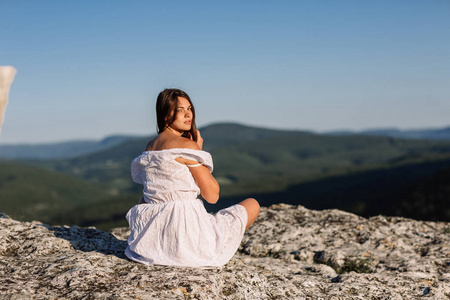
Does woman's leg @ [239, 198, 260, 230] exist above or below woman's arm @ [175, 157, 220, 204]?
below

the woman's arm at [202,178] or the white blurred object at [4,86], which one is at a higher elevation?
the white blurred object at [4,86]

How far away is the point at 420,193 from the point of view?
3300 inches

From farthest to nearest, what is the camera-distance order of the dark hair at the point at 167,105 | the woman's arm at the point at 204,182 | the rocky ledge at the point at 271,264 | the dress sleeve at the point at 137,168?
1. the dress sleeve at the point at 137,168
2. the dark hair at the point at 167,105
3. the woman's arm at the point at 204,182
4. the rocky ledge at the point at 271,264

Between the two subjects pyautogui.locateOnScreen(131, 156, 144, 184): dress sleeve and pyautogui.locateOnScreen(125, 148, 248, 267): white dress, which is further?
pyautogui.locateOnScreen(131, 156, 144, 184): dress sleeve

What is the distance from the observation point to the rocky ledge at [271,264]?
6.48 m

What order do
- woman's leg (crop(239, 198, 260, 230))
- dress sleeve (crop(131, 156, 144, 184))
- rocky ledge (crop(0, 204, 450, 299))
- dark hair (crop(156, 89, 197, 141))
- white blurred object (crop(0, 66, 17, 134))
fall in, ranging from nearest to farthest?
rocky ledge (crop(0, 204, 450, 299)) < dark hair (crop(156, 89, 197, 141)) < dress sleeve (crop(131, 156, 144, 184)) < woman's leg (crop(239, 198, 260, 230)) < white blurred object (crop(0, 66, 17, 134))

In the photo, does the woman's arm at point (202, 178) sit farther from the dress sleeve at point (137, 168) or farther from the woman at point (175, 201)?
the dress sleeve at point (137, 168)

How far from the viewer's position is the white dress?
7.25 meters

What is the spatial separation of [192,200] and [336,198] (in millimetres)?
120314

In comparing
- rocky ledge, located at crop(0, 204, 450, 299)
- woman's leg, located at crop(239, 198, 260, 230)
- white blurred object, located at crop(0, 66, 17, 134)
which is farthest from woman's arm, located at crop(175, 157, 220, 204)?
white blurred object, located at crop(0, 66, 17, 134)

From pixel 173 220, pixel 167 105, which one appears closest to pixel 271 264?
pixel 173 220

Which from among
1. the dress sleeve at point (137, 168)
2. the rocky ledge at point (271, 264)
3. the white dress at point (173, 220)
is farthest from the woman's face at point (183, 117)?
the rocky ledge at point (271, 264)

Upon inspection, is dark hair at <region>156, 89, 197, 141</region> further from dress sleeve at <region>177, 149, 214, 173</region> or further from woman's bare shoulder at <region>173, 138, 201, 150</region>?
dress sleeve at <region>177, 149, 214, 173</region>

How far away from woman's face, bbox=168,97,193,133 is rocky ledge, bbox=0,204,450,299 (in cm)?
248
